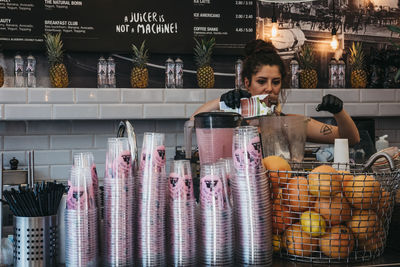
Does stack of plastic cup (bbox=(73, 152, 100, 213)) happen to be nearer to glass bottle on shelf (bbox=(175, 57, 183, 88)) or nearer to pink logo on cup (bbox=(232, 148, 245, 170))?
pink logo on cup (bbox=(232, 148, 245, 170))

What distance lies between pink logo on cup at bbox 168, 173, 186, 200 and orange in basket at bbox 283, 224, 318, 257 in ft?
0.95

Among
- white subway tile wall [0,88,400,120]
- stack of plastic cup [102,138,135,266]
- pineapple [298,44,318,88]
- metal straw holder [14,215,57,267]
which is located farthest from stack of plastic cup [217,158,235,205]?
pineapple [298,44,318,88]

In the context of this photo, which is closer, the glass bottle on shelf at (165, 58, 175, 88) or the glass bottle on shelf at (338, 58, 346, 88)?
the glass bottle on shelf at (165, 58, 175, 88)

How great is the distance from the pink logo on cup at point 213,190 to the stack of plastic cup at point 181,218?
0.14 ft

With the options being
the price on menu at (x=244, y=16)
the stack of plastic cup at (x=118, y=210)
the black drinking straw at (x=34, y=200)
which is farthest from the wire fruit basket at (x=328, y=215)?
the price on menu at (x=244, y=16)

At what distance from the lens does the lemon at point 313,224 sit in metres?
1.14

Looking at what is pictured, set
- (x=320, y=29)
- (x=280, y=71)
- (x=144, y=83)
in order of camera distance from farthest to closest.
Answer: (x=320, y=29) < (x=144, y=83) < (x=280, y=71)

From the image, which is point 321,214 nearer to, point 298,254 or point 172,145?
point 298,254

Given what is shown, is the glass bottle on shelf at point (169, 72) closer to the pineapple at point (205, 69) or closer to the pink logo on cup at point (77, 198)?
the pineapple at point (205, 69)

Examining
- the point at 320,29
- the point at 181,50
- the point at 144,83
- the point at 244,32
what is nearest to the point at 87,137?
the point at 144,83

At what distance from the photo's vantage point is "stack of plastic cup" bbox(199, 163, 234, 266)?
1094mm

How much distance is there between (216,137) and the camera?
52.4 inches

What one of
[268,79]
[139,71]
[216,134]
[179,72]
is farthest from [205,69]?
[216,134]

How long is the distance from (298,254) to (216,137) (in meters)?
0.38
